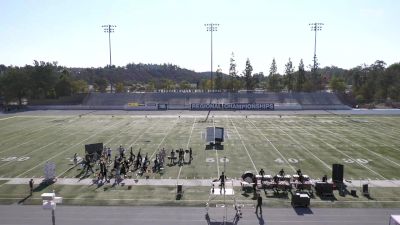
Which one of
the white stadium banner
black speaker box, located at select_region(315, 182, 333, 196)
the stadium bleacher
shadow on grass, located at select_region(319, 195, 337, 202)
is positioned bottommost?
shadow on grass, located at select_region(319, 195, 337, 202)

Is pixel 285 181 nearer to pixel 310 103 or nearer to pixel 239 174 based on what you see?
pixel 239 174

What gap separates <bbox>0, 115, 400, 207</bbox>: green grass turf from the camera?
2911 centimetres

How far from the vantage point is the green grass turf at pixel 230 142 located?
95.5 feet

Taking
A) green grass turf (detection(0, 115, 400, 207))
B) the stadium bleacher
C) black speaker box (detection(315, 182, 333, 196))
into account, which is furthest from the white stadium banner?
black speaker box (detection(315, 182, 333, 196))

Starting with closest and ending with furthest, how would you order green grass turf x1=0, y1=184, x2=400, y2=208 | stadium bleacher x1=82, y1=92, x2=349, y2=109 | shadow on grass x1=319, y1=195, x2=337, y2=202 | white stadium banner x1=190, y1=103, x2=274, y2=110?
green grass turf x1=0, y1=184, x2=400, y2=208
shadow on grass x1=319, y1=195, x2=337, y2=202
white stadium banner x1=190, y1=103, x2=274, y2=110
stadium bleacher x1=82, y1=92, x2=349, y2=109

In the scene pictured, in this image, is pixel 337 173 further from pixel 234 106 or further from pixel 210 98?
pixel 210 98

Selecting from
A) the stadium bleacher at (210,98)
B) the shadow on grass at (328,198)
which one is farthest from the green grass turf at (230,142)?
the stadium bleacher at (210,98)

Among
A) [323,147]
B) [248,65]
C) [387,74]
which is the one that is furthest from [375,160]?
[248,65]

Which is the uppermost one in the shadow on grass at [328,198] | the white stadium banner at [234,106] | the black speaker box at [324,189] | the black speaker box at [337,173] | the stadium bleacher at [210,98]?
the stadium bleacher at [210,98]

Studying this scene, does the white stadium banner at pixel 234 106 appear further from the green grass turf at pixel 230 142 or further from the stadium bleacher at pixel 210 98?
the green grass turf at pixel 230 142

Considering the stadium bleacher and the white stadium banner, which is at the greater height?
the stadium bleacher

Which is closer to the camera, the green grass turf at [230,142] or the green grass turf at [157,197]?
the green grass turf at [157,197]

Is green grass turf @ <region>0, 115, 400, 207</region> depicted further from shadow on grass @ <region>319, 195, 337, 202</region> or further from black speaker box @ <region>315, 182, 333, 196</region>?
black speaker box @ <region>315, 182, 333, 196</region>

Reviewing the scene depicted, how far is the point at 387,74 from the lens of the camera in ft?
334
